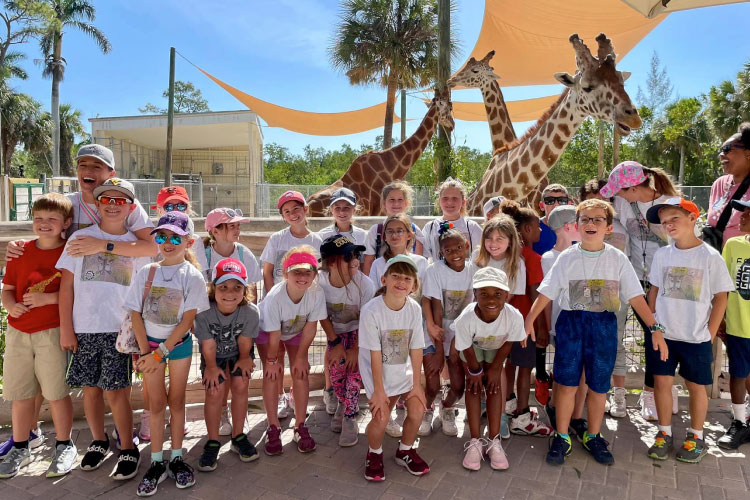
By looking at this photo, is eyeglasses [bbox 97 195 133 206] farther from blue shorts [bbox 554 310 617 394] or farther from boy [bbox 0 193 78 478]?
blue shorts [bbox 554 310 617 394]

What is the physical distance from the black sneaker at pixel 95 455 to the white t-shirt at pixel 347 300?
1579mm

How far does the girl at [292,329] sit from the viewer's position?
3.01 meters

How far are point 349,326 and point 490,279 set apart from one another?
103 cm

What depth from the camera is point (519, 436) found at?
129 inches

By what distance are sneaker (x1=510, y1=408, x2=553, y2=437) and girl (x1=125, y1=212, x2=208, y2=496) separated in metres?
2.09

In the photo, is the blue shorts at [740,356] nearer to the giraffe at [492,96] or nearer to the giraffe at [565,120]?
the giraffe at [565,120]

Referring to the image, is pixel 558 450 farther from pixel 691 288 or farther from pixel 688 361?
pixel 691 288

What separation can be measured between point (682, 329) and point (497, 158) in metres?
4.44

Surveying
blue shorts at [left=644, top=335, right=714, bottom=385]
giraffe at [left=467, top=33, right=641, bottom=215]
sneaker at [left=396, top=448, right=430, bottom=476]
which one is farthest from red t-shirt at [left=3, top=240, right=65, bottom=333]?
giraffe at [left=467, top=33, right=641, bottom=215]

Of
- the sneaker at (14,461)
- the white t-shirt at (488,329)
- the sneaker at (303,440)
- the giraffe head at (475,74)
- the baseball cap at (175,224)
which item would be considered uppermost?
the giraffe head at (475,74)

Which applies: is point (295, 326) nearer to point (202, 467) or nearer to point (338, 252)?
point (338, 252)

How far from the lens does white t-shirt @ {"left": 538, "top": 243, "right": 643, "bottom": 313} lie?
2912mm

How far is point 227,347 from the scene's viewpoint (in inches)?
115

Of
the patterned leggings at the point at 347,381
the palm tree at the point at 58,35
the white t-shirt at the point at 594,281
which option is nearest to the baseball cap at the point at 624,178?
the white t-shirt at the point at 594,281
